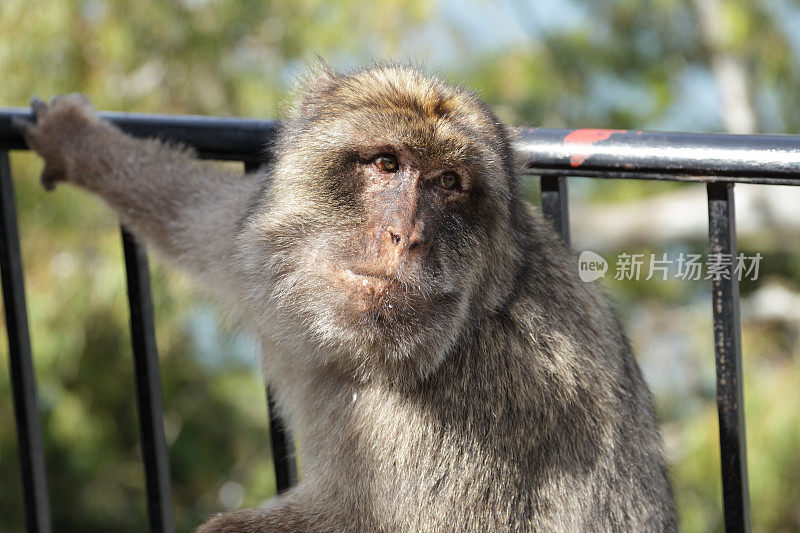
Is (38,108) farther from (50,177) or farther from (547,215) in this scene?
(547,215)

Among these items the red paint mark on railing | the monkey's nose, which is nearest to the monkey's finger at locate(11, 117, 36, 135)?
the monkey's nose

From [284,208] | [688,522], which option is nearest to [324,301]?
[284,208]

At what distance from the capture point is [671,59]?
9344 millimetres

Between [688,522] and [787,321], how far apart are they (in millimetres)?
2290

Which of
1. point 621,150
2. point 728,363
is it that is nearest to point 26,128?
point 621,150

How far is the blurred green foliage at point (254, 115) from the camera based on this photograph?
253 inches

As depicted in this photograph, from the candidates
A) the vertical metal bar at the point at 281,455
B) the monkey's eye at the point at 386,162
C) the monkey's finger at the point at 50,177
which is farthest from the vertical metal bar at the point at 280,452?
the monkey's finger at the point at 50,177

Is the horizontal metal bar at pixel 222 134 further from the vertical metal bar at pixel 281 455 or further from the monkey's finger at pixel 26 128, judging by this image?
the vertical metal bar at pixel 281 455

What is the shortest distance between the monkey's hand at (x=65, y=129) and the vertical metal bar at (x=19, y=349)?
36 cm

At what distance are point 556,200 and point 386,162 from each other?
1.24 ft

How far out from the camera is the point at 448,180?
1970mm

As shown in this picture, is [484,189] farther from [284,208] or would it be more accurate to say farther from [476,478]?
[476,478]

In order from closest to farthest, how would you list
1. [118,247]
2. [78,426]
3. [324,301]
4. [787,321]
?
[324,301] → [118,247] → [78,426] → [787,321]

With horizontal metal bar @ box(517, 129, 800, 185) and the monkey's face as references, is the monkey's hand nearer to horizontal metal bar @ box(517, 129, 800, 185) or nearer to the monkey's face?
the monkey's face
